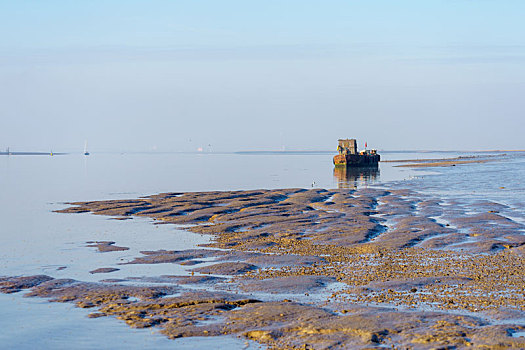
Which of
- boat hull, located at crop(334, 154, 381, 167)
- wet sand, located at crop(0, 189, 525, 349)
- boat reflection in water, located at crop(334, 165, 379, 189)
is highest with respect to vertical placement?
boat hull, located at crop(334, 154, 381, 167)

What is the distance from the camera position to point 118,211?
101 feet

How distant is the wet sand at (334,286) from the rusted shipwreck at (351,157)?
64687mm

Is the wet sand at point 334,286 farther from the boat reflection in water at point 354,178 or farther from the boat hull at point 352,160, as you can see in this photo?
the boat hull at point 352,160

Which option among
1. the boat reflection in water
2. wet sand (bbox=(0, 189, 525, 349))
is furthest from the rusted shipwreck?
wet sand (bbox=(0, 189, 525, 349))

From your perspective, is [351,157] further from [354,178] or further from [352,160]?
[354,178]

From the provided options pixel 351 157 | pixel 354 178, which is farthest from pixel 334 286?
pixel 351 157

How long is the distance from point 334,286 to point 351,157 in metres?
78.1

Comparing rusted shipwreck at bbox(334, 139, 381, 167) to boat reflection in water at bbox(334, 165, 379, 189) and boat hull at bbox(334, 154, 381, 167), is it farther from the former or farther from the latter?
boat reflection in water at bbox(334, 165, 379, 189)

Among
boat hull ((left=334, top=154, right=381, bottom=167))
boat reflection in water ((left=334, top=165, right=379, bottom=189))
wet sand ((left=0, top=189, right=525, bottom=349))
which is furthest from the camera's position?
boat hull ((left=334, top=154, right=381, bottom=167))

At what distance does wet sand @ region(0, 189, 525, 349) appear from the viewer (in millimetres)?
9734

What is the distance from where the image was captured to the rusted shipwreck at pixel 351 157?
89.6m

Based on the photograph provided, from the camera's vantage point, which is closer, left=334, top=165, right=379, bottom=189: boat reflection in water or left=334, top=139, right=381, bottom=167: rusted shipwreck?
left=334, top=165, right=379, bottom=189: boat reflection in water

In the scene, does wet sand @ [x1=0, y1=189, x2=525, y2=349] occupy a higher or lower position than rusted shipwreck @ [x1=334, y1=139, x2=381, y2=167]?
lower

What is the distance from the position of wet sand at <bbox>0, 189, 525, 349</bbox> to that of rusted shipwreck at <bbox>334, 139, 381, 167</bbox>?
64.7m
